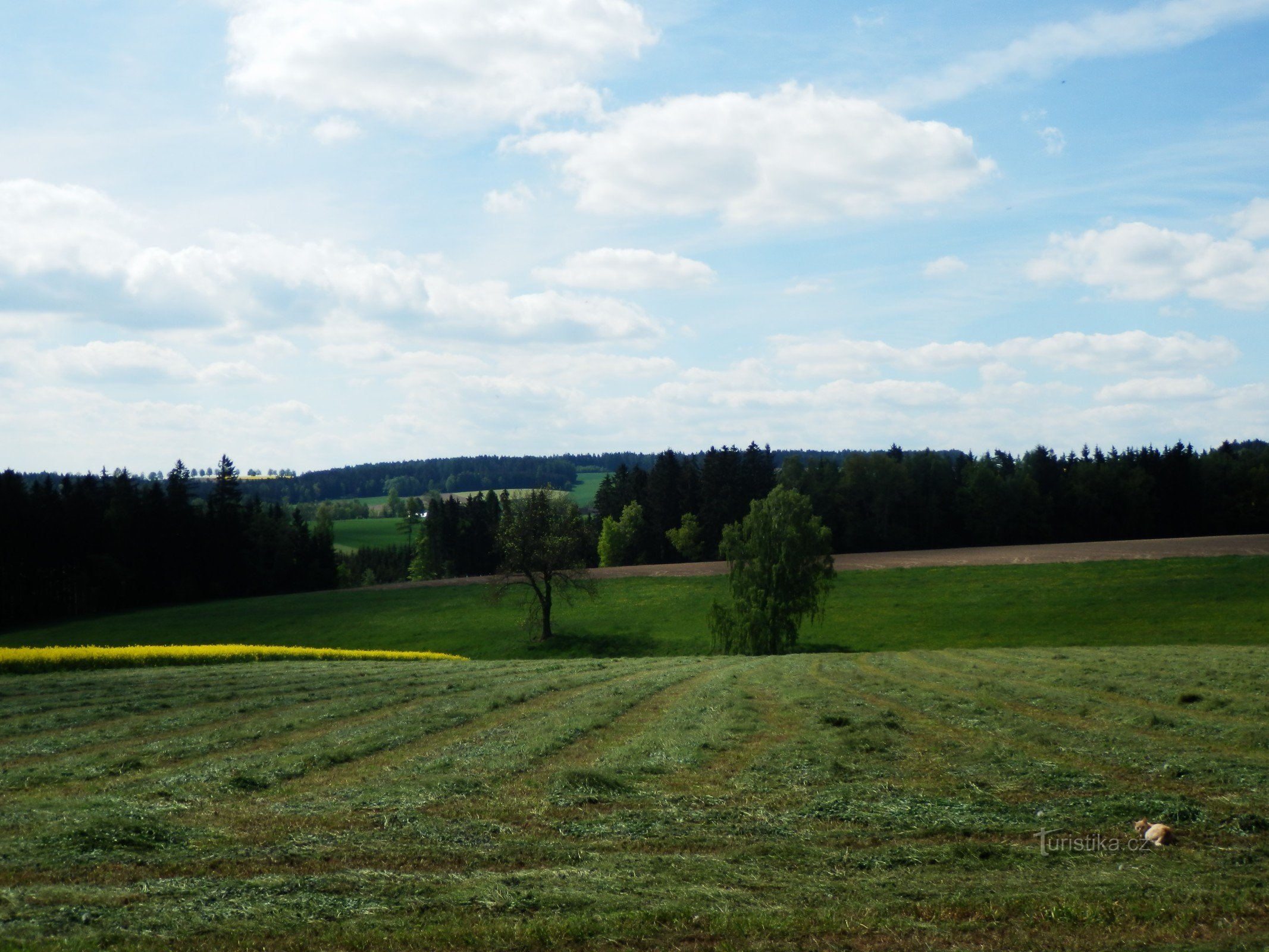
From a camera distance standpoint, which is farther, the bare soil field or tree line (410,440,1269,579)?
tree line (410,440,1269,579)

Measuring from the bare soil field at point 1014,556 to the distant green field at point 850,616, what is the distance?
2.21 metres

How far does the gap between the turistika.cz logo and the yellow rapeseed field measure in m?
43.7

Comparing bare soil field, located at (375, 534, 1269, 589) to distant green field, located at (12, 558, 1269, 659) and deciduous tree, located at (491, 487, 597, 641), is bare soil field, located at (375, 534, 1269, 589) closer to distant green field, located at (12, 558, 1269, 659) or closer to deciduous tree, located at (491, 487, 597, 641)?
distant green field, located at (12, 558, 1269, 659)

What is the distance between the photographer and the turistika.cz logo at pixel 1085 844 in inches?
425

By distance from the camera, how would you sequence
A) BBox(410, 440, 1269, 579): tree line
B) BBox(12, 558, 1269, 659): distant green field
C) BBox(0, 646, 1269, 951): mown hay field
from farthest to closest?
BBox(410, 440, 1269, 579): tree line < BBox(12, 558, 1269, 659): distant green field < BBox(0, 646, 1269, 951): mown hay field

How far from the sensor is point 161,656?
48.6 metres

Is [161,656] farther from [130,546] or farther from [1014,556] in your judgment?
[1014,556]

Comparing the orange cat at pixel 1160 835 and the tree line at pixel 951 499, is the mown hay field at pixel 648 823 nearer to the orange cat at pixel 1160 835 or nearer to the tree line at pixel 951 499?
the orange cat at pixel 1160 835

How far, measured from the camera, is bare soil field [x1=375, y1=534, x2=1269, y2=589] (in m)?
77.4

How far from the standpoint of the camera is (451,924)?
27.8 ft

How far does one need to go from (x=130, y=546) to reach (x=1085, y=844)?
345 feet

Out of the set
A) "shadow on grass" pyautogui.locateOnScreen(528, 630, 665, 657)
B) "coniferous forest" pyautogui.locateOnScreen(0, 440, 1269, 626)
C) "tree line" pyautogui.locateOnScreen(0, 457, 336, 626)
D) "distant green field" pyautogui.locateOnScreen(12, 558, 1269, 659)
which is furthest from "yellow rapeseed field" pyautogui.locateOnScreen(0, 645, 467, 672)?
"coniferous forest" pyautogui.locateOnScreen(0, 440, 1269, 626)

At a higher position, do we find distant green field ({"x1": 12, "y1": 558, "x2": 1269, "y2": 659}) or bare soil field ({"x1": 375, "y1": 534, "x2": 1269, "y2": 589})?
bare soil field ({"x1": 375, "y1": 534, "x2": 1269, "y2": 589})

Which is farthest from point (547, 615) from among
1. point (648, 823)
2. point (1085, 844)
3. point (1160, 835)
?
point (1160, 835)
